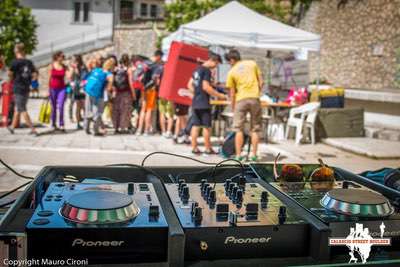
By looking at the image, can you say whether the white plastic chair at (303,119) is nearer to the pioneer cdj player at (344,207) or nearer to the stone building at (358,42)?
the stone building at (358,42)

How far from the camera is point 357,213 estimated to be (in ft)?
4.98

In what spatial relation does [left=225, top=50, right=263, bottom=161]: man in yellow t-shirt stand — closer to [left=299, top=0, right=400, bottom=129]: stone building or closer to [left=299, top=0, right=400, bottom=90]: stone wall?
[left=299, top=0, right=400, bottom=129]: stone building

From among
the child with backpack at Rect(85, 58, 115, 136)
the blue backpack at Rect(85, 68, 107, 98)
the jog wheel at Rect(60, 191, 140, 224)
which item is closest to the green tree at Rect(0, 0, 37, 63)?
the child with backpack at Rect(85, 58, 115, 136)

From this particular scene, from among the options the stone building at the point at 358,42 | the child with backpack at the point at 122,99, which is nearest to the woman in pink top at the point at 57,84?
the child with backpack at the point at 122,99

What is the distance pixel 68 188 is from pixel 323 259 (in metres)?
0.79

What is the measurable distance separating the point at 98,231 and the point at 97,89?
29.0ft

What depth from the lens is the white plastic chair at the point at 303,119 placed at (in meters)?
10.4

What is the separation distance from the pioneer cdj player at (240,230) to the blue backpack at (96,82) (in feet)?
28.1

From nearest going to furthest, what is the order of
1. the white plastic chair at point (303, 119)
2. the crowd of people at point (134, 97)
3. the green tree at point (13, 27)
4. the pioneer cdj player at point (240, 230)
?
the pioneer cdj player at point (240, 230) < the crowd of people at point (134, 97) < the white plastic chair at point (303, 119) < the green tree at point (13, 27)

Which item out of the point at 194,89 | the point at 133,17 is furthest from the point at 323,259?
the point at 133,17

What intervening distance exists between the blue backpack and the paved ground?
829mm

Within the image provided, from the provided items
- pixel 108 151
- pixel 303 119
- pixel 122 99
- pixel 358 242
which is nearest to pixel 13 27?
pixel 122 99

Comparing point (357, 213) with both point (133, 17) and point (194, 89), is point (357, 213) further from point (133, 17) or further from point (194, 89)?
point (133, 17)

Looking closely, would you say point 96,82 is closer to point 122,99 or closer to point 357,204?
point 122,99
